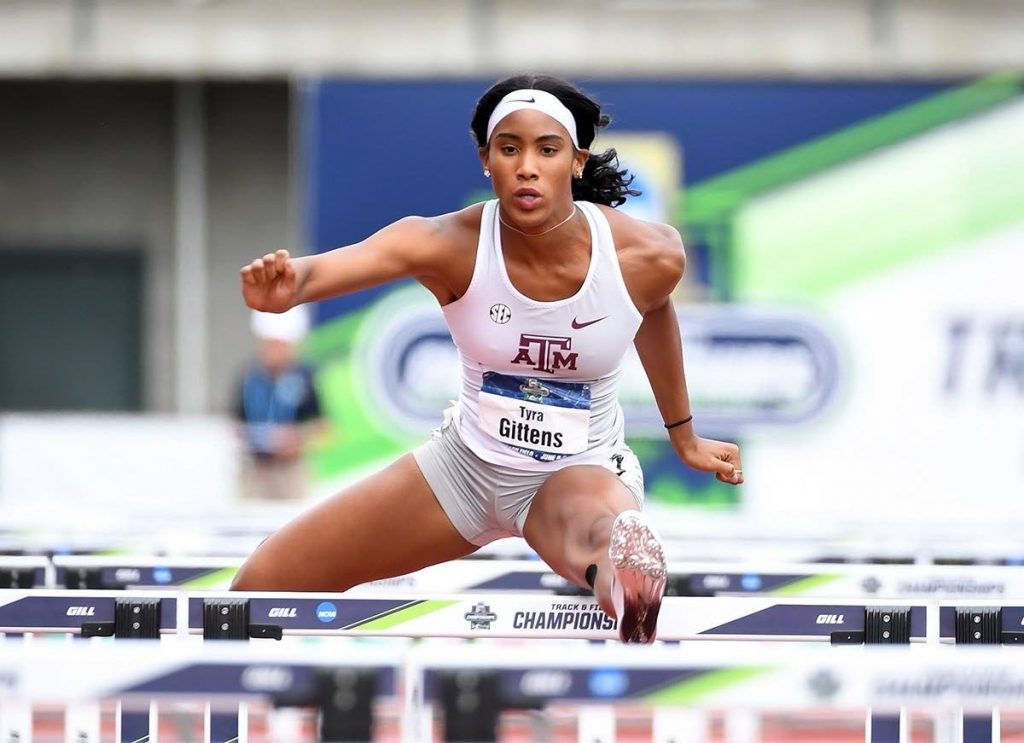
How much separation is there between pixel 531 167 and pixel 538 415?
2.26ft

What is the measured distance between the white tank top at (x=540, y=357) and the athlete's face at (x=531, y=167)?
0.14 meters

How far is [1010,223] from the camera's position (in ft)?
42.0

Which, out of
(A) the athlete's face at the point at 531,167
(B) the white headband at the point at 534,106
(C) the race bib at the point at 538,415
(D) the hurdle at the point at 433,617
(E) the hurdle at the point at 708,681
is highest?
(B) the white headband at the point at 534,106

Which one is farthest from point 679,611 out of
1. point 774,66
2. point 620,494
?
point 774,66

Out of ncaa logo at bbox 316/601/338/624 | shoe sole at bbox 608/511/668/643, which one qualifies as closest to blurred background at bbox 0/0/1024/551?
ncaa logo at bbox 316/601/338/624

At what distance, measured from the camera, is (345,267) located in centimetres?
439

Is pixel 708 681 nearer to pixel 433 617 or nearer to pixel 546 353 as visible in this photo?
pixel 433 617

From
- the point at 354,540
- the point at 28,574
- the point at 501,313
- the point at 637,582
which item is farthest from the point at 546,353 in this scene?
the point at 28,574

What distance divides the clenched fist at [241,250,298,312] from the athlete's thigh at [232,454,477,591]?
80 cm

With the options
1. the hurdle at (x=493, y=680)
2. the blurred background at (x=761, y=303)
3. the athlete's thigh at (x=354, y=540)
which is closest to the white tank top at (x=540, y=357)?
the athlete's thigh at (x=354, y=540)

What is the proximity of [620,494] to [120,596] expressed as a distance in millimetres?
1340

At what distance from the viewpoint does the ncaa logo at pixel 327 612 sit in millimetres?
4457

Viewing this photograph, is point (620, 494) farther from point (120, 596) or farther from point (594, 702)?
point (594, 702)

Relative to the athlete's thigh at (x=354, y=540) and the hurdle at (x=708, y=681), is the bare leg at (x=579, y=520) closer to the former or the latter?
the athlete's thigh at (x=354, y=540)
